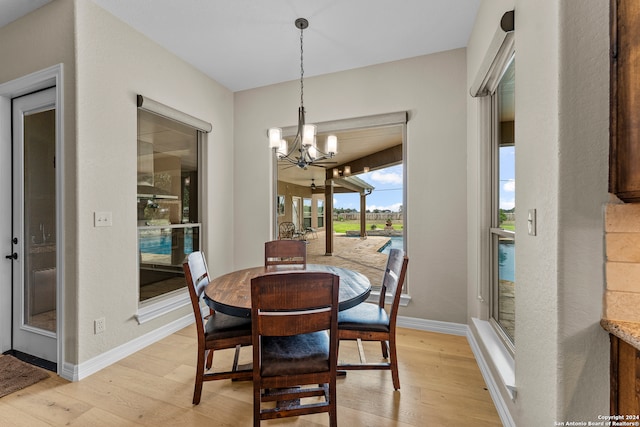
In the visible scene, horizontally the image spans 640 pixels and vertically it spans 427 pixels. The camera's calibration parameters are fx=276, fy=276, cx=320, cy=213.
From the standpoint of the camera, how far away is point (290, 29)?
8.16 feet

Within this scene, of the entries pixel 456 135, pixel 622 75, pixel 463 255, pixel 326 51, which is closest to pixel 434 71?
pixel 456 135

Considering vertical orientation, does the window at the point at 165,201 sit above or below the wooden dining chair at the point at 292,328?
above

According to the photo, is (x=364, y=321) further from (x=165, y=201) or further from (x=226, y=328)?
(x=165, y=201)

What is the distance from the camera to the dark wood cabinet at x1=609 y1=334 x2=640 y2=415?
2.90 feet

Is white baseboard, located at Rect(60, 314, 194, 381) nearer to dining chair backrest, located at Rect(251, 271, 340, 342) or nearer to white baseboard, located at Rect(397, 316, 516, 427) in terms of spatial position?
dining chair backrest, located at Rect(251, 271, 340, 342)

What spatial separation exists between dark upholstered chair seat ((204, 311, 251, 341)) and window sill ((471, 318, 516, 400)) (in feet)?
5.11

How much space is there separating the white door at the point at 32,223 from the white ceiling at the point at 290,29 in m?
0.87

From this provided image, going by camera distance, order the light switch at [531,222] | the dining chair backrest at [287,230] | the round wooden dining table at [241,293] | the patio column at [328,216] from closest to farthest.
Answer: the light switch at [531,222], the round wooden dining table at [241,293], the dining chair backrest at [287,230], the patio column at [328,216]

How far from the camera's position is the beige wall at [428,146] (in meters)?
2.78

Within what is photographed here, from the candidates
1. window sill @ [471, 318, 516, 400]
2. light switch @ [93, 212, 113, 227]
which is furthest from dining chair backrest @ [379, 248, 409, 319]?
light switch @ [93, 212, 113, 227]

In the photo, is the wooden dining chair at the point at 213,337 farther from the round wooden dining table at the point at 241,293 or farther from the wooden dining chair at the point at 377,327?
the wooden dining chair at the point at 377,327

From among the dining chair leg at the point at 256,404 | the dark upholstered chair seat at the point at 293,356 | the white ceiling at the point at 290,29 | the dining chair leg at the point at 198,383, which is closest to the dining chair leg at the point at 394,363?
the dark upholstered chair seat at the point at 293,356

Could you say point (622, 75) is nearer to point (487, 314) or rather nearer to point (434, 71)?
point (487, 314)

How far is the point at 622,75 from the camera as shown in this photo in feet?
3.08
